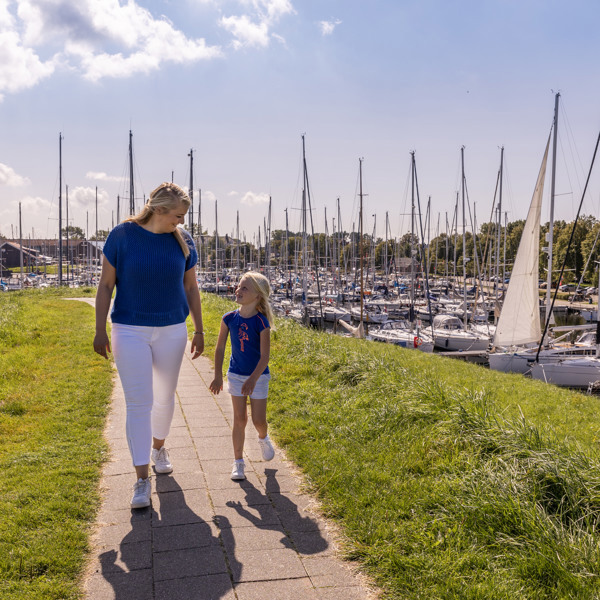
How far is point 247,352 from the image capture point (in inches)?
199

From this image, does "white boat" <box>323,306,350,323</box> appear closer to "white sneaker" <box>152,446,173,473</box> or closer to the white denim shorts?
the white denim shorts

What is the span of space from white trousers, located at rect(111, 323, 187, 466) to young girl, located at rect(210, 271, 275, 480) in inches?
21.2

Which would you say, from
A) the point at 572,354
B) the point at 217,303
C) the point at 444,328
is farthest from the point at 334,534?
the point at 444,328

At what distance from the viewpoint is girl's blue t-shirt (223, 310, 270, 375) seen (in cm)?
504

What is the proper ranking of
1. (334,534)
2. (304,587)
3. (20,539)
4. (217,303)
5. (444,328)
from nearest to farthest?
(304,587)
(20,539)
(334,534)
(217,303)
(444,328)

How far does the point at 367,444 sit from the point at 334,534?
173 cm

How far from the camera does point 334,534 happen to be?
3938 millimetres

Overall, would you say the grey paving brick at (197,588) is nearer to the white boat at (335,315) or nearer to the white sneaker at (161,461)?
the white sneaker at (161,461)

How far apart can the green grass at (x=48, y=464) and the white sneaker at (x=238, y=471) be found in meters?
1.08

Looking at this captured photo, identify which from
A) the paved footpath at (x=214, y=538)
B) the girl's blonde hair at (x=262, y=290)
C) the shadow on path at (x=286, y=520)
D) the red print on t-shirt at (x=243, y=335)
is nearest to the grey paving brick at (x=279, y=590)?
the paved footpath at (x=214, y=538)

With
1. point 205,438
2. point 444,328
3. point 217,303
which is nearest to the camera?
point 205,438

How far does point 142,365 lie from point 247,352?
3.31ft

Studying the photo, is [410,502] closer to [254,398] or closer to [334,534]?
[334,534]

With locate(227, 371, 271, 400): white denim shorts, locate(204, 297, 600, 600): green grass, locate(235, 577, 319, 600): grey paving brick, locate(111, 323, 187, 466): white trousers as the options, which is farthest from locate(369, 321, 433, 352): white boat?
locate(235, 577, 319, 600): grey paving brick
